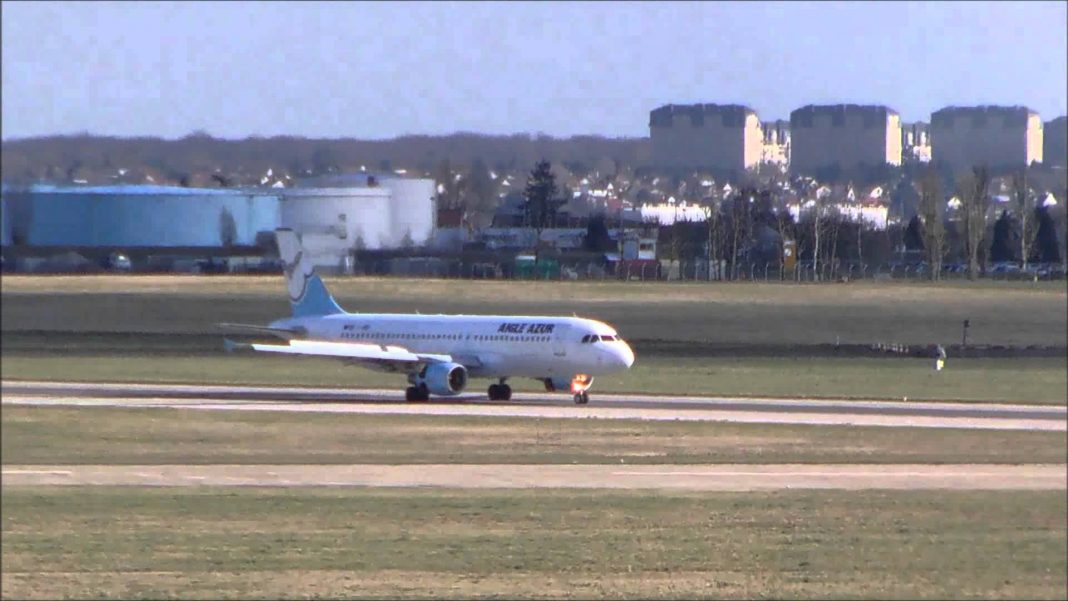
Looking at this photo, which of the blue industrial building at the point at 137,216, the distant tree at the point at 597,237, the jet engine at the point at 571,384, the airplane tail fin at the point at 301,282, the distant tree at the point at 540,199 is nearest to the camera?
the blue industrial building at the point at 137,216

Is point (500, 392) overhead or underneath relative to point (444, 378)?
underneath

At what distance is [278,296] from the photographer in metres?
25.1

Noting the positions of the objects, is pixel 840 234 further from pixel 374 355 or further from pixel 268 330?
pixel 268 330

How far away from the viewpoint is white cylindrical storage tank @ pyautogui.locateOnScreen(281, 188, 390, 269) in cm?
1326

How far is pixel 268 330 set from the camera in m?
35.6

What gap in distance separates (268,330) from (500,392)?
6.25 meters

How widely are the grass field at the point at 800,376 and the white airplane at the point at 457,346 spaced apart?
191cm

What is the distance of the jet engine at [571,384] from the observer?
3478 cm

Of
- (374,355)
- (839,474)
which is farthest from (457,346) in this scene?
(839,474)

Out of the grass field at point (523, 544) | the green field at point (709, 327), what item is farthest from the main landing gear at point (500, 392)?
the grass field at point (523, 544)

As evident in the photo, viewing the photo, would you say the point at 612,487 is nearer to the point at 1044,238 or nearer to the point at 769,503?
the point at 769,503

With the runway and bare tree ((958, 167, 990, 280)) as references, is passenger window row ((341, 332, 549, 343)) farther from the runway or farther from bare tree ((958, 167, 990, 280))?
bare tree ((958, 167, 990, 280))

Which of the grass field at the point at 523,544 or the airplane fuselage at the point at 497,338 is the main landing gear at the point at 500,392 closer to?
the airplane fuselage at the point at 497,338

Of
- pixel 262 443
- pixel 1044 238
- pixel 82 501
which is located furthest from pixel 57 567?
pixel 1044 238
